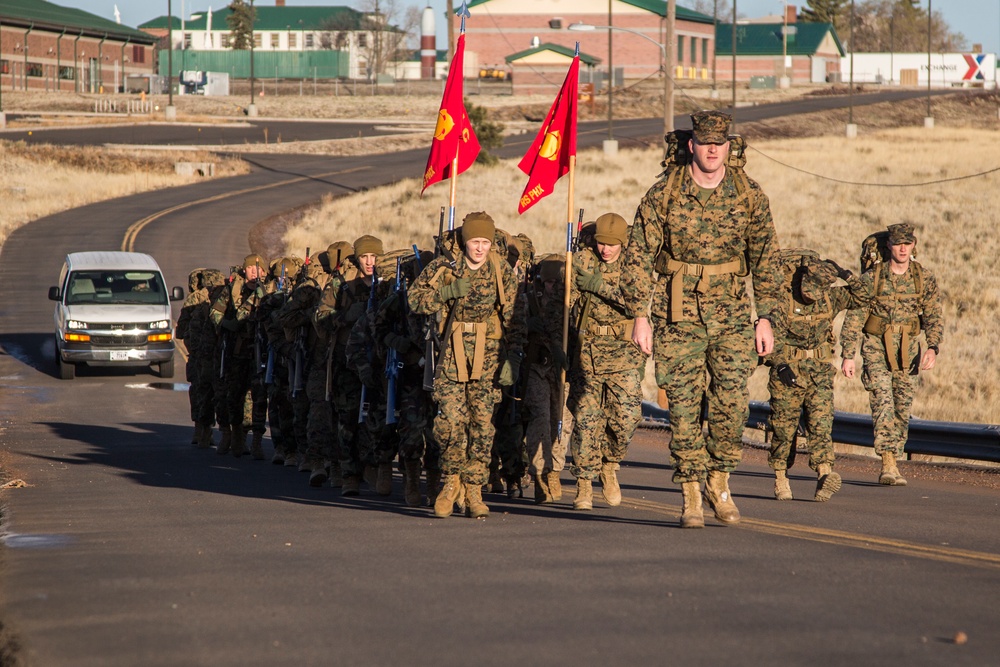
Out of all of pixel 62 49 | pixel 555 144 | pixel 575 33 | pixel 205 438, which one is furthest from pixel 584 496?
pixel 62 49

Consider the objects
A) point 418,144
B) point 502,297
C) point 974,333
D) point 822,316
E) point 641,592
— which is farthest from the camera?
point 418,144

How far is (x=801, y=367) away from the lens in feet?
35.6

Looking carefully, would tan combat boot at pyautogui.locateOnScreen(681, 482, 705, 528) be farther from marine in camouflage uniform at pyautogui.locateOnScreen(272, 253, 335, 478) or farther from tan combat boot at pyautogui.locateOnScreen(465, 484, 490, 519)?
marine in camouflage uniform at pyautogui.locateOnScreen(272, 253, 335, 478)

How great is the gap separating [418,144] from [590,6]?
37970 millimetres

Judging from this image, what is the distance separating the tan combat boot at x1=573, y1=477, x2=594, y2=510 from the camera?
9.52m

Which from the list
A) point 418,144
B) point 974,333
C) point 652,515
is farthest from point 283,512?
point 418,144

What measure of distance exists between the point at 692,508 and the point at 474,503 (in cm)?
156

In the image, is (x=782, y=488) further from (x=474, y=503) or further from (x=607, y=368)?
(x=474, y=503)

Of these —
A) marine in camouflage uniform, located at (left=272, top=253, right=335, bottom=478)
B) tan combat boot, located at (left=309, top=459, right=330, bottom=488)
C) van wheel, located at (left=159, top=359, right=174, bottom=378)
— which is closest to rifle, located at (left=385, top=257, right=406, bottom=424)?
marine in camouflage uniform, located at (left=272, top=253, right=335, bottom=478)

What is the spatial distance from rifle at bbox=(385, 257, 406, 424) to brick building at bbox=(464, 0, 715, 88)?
301 ft

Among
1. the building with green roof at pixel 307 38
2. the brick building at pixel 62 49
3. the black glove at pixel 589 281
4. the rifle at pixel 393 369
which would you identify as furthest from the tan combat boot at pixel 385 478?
the building with green roof at pixel 307 38

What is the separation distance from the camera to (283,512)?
9.60 m

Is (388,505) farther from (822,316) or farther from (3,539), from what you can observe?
(822,316)

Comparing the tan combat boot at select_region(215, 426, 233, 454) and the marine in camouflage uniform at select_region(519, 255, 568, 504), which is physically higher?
the marine in camouflage uniform at select_region(519, 255, 568, 504)
